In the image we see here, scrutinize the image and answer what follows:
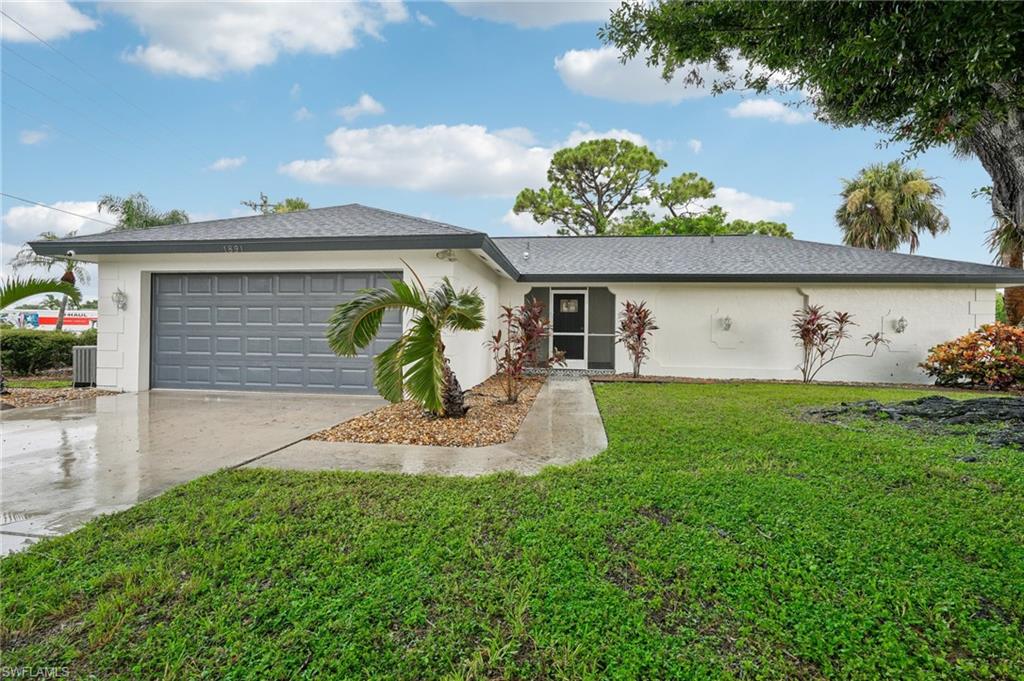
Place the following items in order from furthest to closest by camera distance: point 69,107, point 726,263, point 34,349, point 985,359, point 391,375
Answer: point 69,107
point 726,263
point 34,349
point 985,359
point 391,375

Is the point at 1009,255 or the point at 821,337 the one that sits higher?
the point at 1009,255

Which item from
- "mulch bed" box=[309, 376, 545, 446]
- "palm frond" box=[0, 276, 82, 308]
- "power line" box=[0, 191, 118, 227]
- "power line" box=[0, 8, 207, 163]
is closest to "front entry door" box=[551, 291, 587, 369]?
"mulch bed" box=[309, 376, 545, 446]

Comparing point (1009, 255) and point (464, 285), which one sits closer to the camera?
point (464, 285)

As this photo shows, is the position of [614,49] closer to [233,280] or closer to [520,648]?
[520,648]

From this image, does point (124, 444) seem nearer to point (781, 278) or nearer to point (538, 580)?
point (538, 580)

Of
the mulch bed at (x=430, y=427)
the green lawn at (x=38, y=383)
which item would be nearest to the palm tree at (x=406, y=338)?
the mulch bed at (x=430, y=427)

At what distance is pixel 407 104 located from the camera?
15242mm

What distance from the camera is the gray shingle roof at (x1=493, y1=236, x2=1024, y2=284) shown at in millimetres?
11094

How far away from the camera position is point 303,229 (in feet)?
28.8

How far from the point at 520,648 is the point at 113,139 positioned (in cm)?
2421

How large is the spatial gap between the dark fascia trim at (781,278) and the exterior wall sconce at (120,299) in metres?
8.43

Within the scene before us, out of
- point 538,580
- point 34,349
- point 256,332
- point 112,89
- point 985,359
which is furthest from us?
point 112,89

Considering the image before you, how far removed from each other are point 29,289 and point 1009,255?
24506mm

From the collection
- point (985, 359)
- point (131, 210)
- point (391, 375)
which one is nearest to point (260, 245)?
point (391, 375)
